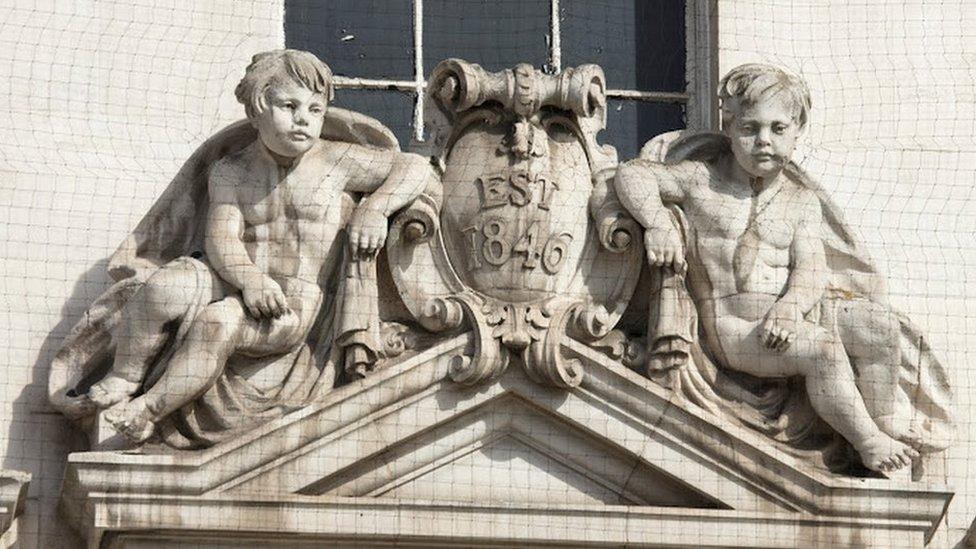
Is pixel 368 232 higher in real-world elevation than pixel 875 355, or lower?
higher

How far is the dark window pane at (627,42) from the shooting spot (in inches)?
713

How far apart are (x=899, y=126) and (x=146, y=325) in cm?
346

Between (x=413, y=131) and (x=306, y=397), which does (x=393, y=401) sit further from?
(x=413, y=131)

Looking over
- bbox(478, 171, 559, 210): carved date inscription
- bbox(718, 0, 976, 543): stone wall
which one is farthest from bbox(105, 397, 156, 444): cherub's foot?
bbox(718, 0, 976, 543): stone wall

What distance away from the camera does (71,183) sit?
56.5ft

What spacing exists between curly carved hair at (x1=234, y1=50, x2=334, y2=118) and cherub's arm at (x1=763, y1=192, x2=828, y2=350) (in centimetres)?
200

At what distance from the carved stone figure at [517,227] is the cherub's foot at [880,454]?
3.68 ft

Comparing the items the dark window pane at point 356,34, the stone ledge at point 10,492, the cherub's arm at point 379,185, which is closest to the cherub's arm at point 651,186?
the cherub's arm at point 379,185

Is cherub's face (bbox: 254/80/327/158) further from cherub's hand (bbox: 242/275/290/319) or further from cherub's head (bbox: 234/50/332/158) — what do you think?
cherub's hand (bbox: 242/275/290/319)

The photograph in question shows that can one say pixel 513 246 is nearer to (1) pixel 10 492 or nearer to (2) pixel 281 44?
(2) pixel 281 44

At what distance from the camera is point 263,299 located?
16422 millimetres

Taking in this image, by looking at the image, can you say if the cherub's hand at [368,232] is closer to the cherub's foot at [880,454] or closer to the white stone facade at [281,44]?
the white stone facade at [281,44]

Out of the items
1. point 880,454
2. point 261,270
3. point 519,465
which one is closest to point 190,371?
point 261,270

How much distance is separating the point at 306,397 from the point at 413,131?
1839mm
